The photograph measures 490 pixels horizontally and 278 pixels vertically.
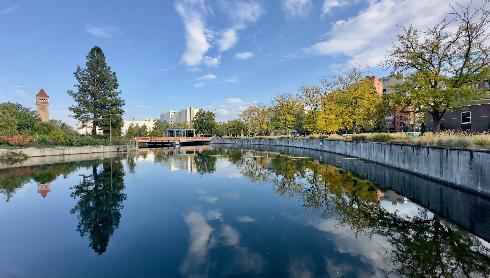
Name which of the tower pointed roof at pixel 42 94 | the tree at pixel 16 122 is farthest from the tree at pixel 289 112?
the tower pointed roof at pixel 42 94

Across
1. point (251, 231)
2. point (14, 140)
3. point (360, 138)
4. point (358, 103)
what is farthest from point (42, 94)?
point (251, 231)

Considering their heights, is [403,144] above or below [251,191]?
above

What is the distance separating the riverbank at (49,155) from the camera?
4212 centimetres

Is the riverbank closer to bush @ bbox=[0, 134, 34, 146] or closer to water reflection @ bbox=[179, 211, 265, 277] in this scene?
bush @ bbox=[0, 134, 34, 146]

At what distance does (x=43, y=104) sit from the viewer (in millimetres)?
92125

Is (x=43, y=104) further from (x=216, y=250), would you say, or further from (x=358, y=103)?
(x=216, y=250)

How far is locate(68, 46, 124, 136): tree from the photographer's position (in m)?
71.1

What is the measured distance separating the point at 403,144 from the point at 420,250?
1640 centimetres

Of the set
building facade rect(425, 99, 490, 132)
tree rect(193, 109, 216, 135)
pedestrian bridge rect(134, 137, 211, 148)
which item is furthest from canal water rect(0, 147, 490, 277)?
tree rect(193, 109, 216, 135)

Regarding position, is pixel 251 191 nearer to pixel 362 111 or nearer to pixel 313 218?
pixel 313 218

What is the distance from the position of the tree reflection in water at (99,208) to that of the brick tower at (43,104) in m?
82.6

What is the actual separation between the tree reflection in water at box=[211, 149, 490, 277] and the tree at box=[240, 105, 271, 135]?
263ft

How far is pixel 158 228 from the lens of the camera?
463 inches

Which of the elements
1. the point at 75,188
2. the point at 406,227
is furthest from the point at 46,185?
the point at 406,227
